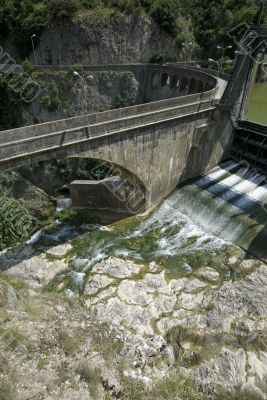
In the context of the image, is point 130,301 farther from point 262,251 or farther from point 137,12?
point 137,12

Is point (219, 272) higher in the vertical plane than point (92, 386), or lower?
lower

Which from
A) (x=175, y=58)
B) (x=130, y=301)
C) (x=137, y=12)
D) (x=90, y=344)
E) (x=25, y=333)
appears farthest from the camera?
(x=175, y=58)

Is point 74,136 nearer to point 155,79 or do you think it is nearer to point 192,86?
point 192,86

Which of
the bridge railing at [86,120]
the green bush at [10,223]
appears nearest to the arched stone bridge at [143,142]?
the bridge railing at [86,120]

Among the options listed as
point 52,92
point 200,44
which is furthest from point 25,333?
point 200,44

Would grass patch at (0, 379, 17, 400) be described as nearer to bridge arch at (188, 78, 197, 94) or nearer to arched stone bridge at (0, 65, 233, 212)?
arched stone bridge at (0, 65, 233, 212)

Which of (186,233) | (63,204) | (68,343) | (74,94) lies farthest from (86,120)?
(74,94)
